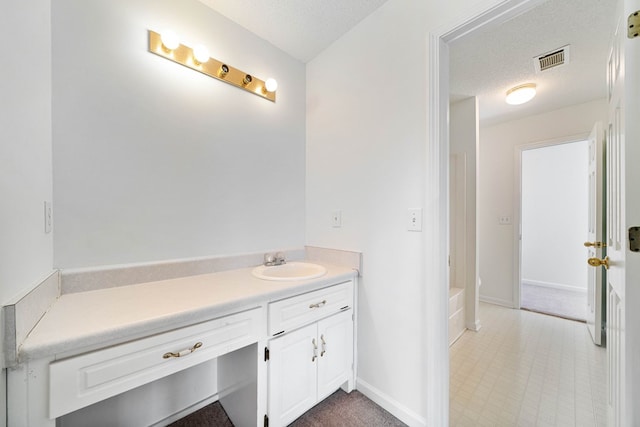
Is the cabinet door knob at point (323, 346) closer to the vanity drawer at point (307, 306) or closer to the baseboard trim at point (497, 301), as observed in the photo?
the vanity drawer at point (307, 306)

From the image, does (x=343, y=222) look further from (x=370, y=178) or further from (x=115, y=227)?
(x=115, y=227)

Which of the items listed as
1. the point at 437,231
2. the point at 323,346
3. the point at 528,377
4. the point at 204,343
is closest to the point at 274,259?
the point at 323,346

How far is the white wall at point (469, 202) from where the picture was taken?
254 cm

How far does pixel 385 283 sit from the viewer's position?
4.79 ft

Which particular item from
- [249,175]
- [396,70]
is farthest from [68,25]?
[396,70]

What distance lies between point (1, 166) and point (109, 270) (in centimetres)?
66

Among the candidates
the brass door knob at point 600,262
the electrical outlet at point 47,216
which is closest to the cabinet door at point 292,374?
the electrical outlet at point 47,216

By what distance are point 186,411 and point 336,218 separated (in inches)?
55.7

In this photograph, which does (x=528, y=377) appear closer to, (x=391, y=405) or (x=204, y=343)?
(x=391, y=405)

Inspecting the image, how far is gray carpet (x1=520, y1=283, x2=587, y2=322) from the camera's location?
2881 millimetres

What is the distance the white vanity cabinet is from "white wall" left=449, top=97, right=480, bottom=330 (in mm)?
1655

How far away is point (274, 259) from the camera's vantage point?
1649mm

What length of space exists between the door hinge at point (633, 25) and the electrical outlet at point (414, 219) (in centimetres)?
86

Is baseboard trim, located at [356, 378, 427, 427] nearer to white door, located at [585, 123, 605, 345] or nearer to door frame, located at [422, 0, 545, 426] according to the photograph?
door frame, located at [422, 0, 545, 426]
